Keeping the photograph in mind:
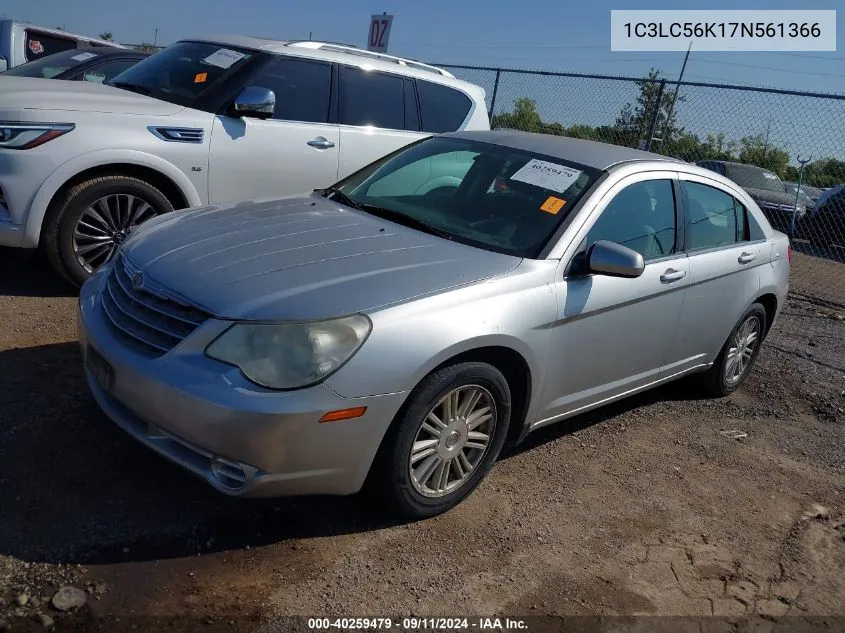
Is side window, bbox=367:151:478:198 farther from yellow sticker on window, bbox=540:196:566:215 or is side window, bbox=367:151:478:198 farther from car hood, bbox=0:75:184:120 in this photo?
car hood, bbox=0:75:184:120

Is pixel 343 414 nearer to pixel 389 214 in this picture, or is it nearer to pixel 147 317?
pixel 147 317

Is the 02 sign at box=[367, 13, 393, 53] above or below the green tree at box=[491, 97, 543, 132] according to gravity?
above

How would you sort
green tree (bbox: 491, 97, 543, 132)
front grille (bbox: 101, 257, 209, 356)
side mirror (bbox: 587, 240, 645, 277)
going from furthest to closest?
green tree (bbox: 491, 97, 543, 132) → side mirror (bbox: 587, 240, 645, 277) → front grille (bbox: 101, 257, 209, 356)

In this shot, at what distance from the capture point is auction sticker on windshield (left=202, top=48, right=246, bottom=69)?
6195 millimetres

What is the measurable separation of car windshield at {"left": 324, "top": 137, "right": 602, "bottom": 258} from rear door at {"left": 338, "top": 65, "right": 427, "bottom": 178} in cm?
171

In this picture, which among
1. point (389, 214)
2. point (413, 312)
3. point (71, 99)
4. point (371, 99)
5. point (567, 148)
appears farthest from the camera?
point (371, 99)

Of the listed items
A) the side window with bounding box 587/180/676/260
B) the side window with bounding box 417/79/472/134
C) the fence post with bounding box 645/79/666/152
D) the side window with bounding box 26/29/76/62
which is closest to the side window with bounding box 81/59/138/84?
the side window with bounding box 417/79/472/134

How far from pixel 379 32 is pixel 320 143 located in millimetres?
5861

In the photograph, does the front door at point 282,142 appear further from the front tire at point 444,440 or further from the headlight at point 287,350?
the headlight at point 287,350

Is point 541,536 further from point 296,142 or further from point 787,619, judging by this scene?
point 296,142

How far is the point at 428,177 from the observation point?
4.57 metres

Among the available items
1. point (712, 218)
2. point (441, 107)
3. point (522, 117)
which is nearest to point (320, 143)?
point (441, 107)

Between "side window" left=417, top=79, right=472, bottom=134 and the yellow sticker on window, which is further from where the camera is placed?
"side window" left=417, top=79, right=472, bottom=134

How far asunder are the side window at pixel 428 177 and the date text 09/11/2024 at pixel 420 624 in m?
2.24
